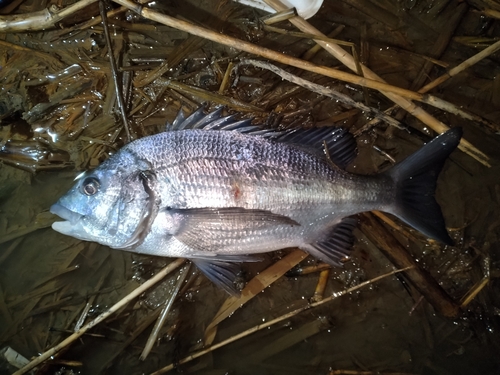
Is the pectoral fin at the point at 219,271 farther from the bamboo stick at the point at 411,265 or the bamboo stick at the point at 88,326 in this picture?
the bamboo stick at the point at 411,265

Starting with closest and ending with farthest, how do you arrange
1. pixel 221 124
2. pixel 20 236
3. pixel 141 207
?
1. pixel 141 207
2. pixel 221 124
3. pixel 20 236

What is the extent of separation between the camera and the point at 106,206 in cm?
201

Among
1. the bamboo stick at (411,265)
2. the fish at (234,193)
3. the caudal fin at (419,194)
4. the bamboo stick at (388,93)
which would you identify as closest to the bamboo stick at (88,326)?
the fish at (234,193)

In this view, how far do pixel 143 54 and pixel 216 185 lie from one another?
1335 mm

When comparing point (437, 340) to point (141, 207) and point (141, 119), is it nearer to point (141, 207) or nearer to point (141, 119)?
point (141, 207)

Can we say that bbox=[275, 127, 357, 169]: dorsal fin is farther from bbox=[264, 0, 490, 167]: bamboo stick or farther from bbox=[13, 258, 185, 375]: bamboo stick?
bbox=[13, 258, 185, 375]: bamboo stick

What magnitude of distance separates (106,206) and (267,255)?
1.23m

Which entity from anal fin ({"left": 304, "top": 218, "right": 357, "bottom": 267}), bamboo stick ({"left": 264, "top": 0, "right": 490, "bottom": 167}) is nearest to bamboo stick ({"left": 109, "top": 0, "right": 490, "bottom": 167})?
bamboo stick ({"left": 264, "top": 0, "right": 490, "bottom": 167})

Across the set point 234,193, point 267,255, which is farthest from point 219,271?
point 234,193

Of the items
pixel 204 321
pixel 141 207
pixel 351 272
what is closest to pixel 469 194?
pixel 351 272

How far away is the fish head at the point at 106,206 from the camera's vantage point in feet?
6.59

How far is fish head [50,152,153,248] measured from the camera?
201 cm

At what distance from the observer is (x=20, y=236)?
8.46 feet

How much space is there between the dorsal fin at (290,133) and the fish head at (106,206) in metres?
0.50
